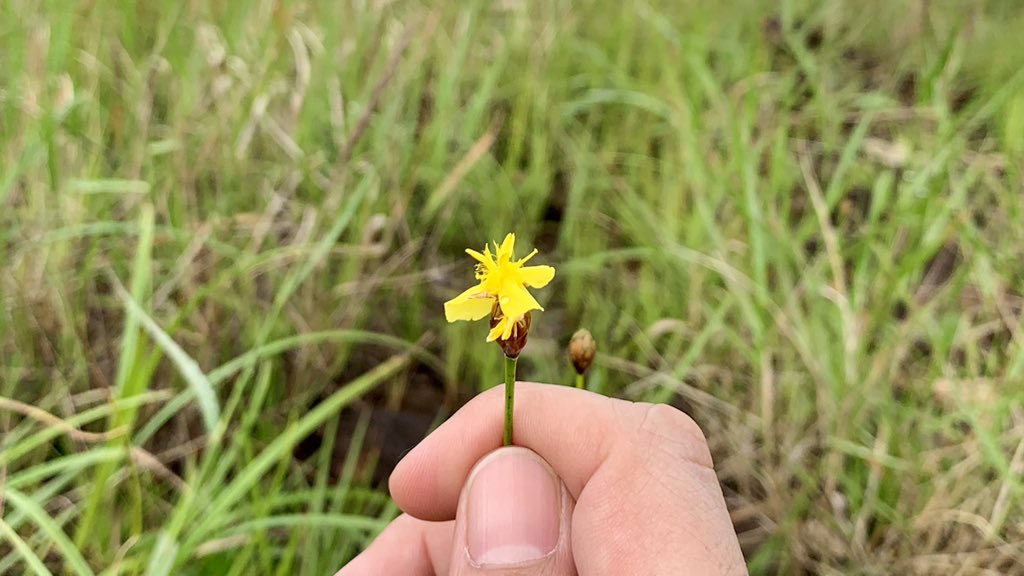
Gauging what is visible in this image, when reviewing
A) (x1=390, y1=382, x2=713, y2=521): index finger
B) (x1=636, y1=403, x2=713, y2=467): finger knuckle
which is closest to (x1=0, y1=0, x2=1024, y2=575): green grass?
(x1=390, y1=382, x2=713, y2=521): index finger

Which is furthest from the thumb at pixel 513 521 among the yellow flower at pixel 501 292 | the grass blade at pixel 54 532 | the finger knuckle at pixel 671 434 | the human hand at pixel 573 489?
the grass blade at pixel 54 532

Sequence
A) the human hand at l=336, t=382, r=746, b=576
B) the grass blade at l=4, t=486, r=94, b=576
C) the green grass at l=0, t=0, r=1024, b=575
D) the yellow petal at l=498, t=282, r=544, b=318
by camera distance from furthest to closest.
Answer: the green grass at l=0, t=0, r=1024, b=575 → the grass blade at l=4, t=486, r=94, b=576 → the human hand at l=336, t=382, r=746, b=576 → the yellow petal at l=498, t=282, r=544, b=318

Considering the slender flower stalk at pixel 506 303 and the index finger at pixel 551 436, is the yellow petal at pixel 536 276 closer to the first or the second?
the slender flower stalk at pixel 506 303

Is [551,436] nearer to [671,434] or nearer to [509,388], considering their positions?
[671,434]

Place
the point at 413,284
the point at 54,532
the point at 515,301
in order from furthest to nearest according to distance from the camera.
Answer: the point at 413,284, the point at 54,532, the point at 515,301

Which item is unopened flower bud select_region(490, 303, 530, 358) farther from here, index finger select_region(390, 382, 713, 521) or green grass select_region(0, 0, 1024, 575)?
green grass select_region(0, 0, 1024, 575)

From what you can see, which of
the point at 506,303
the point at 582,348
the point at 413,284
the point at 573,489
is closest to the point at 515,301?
the point at 506,303
